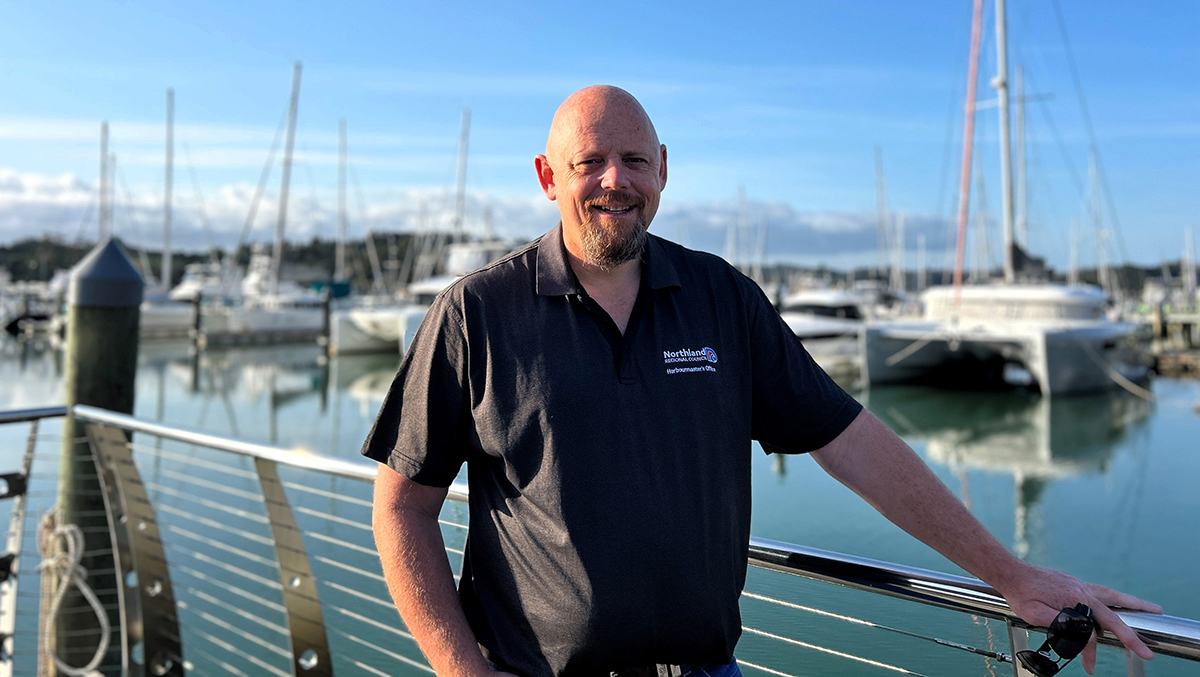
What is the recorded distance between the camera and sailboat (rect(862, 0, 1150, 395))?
18.2 meters

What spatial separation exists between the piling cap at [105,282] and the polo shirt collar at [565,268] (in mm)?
2595

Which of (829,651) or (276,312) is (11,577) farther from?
(276,312)

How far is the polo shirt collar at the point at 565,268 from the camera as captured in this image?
56.9 inches

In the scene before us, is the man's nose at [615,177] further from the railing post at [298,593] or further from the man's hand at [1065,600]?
the railing post at [298,593]

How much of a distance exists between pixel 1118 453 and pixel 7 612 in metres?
13.4

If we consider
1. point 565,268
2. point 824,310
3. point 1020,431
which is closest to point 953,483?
point 1020,431

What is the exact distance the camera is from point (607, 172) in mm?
1458

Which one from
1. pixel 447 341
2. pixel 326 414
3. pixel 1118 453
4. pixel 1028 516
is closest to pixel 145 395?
pixel 326 414

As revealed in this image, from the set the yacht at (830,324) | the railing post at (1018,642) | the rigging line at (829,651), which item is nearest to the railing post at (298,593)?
the rigging line at (829,651)

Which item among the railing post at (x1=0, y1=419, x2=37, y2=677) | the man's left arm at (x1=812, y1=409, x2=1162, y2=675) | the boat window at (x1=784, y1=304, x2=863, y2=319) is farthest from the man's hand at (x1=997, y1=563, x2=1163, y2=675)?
the boat window at (x1=784, y1=304, x2=863, y2=319)

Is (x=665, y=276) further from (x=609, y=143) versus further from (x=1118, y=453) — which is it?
(x=1118, y=453)

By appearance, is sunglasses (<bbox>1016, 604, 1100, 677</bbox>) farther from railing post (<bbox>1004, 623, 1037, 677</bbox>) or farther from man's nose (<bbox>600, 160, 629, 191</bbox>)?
man's nose (<bbox>600, 160, 629, 191</bbox>)

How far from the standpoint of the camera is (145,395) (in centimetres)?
1830

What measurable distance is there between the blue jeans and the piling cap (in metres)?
2.95
